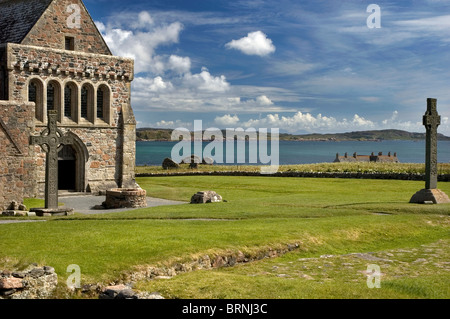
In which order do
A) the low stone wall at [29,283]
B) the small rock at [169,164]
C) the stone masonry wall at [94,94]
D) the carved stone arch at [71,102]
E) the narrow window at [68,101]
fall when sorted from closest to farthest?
the low stone wall at [29,283]
the stone masonry wall at [94,94]
the carved stone arch at [71,102]
the narrow window at [68,101]
the small rock at [169,164]

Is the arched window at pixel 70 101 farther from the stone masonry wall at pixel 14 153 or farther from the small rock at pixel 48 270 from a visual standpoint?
the small rock at pixel 48 270

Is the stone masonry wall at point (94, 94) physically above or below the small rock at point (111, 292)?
above

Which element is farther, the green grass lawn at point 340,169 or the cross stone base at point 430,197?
the green grass lawn at point 340,169

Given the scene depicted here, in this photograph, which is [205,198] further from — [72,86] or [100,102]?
[72,86]

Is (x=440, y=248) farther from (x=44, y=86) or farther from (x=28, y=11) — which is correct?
(x=28, y=11)

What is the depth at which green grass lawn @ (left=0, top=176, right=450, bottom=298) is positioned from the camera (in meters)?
11.3

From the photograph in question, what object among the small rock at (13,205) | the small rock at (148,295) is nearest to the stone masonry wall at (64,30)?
the small rock at (13,205)

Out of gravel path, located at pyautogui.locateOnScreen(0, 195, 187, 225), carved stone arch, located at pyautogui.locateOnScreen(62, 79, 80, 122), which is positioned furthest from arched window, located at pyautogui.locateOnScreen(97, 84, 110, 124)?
gravel path, located at pyautogui.locateOnScreen(0, 195, 187, 225)

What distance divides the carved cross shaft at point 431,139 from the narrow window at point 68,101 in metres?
21.6

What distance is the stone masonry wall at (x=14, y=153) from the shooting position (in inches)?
1078

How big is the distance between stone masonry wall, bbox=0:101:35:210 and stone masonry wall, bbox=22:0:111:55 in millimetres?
6876

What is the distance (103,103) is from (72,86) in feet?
8.28
